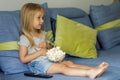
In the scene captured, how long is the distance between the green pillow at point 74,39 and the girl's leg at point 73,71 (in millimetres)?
295

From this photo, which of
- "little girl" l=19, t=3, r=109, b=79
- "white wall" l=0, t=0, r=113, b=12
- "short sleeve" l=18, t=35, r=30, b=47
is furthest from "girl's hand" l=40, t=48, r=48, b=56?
"white wall" l=0, t=0, r=113, b=12

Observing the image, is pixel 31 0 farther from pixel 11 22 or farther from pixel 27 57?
pixel 27 57

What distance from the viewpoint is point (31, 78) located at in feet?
5.57

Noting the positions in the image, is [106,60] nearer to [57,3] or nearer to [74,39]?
[74,39]

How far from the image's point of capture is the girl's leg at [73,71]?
5.47ft

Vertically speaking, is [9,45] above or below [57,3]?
below

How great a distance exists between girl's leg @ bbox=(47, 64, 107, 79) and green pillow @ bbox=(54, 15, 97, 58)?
11.6 inches

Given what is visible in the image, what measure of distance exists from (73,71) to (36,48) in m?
0.38

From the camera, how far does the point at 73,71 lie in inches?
68.4

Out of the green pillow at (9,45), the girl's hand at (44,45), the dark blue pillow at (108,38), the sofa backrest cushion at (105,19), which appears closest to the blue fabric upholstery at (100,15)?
the sofa backrest cushion at (105,19)

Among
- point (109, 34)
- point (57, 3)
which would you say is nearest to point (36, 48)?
point (57, 3)

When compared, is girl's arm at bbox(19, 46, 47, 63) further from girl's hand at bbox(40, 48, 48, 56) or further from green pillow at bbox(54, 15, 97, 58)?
green pillow at bbox(54, 15, 97, 58)

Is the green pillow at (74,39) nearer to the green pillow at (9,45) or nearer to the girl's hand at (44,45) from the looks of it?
the girl's hand at (44,45)

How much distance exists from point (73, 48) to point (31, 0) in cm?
60
